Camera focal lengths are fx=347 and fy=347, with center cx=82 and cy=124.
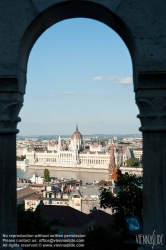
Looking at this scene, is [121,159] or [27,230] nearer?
[27,230]

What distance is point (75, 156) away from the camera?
249ft

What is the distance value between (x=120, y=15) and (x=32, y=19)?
584mm

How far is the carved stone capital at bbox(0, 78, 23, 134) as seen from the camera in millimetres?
A: 2303

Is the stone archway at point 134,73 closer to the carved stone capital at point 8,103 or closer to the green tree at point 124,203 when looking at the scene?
the carved stone capital at point 8,103

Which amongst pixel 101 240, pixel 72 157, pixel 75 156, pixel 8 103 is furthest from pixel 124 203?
pixel 72 157

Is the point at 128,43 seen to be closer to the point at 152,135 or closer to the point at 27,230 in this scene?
the point at 152,135

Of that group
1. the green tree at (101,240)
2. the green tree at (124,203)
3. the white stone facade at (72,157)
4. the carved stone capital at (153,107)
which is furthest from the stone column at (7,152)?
the white stone facade at (72,157)

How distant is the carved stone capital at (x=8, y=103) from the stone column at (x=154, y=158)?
83 centimetres

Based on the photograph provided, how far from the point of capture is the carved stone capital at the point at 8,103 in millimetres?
2303

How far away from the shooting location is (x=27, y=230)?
4.45m

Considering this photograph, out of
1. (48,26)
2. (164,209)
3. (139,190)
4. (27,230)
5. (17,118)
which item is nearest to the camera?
(164,209)

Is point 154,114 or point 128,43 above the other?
point 128,43

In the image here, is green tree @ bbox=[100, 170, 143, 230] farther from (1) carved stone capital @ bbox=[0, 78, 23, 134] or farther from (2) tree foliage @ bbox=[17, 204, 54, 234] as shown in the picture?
(1) carved stone capital @ bbox=[0, 78, 23, 134]

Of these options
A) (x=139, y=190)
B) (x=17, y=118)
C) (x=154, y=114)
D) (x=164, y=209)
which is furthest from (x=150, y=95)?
(x=139, y=190)
